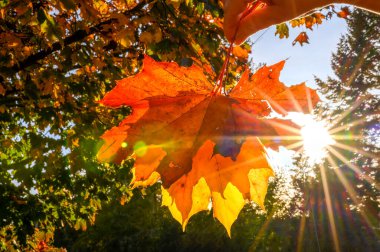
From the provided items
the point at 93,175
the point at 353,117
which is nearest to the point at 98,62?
the point at 93,175

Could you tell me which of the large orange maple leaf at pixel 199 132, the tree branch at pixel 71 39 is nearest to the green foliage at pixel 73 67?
the tree branch at pixel 71 39

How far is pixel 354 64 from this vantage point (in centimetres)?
2509

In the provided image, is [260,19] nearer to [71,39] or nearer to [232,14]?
[232,14]

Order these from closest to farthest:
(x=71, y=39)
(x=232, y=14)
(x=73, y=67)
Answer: (x=232, y=14) → (x=71, y=39) → (x=73, y=67)

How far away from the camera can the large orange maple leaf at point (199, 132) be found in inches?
27.2

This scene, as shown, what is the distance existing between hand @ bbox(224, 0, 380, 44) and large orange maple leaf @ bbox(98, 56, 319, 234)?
0.42ft

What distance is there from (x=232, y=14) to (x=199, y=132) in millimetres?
241

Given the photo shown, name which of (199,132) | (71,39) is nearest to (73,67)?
(71,39)

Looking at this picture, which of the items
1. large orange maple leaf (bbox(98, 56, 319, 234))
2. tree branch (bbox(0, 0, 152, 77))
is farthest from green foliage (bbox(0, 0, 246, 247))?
large orange maple leaf (bbox(98, 56, 319, 234))

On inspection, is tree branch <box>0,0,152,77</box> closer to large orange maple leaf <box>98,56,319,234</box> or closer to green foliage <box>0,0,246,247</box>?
green foliage <box>0,0,246,247</box>

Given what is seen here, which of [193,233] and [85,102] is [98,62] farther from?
[193,233]

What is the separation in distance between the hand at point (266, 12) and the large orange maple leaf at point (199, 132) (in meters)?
0.13

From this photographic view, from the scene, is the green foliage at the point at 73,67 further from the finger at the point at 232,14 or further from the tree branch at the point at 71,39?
the finger at the point at 232,14

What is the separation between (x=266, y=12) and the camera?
2.08ft
